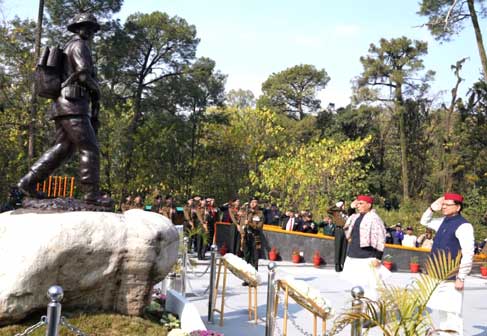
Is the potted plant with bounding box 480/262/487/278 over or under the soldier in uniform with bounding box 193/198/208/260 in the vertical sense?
under

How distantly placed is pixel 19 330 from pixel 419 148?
112ft

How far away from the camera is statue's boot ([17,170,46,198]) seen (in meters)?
6.27

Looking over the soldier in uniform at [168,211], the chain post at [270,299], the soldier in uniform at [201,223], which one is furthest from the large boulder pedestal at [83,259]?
Answer: the soldier in uniform at [168,211]

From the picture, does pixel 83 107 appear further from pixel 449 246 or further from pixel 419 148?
pixel 419 148

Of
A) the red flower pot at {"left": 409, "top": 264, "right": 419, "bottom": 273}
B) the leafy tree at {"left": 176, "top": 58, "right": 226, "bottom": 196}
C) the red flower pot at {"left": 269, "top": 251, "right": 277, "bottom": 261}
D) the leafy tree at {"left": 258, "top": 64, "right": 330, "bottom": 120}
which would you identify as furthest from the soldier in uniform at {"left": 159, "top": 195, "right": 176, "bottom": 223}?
the leafy tree at {"left": 258, "top": 64, "right": 330, "bottom": 120}

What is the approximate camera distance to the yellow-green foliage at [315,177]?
25906 mm

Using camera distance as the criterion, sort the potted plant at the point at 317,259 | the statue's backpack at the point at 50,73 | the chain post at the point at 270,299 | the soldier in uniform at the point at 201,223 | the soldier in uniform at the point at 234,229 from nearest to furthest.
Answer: the chain post at the point at 270,299 → the statue's backpack at the point at 50,73 → the soldier in uniform at the point at 234,229 → the soldier in uniform at the point at 201,223 → the potted plant at the point at 317,259

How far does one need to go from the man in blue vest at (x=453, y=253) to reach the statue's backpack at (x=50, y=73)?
4689 mm

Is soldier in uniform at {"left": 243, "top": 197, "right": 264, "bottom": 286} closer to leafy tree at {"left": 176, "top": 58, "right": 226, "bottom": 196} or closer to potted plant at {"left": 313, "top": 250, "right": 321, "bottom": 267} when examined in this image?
potted plant at {"left": 313, "top": 250, "right": 321, "bottom": 267}

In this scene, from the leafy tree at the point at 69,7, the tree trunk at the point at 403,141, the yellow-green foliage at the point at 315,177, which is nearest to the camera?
the leafy tree at the point at 69,7

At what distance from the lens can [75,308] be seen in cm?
552

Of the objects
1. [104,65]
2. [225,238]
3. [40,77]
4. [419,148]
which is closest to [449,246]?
[40,77]

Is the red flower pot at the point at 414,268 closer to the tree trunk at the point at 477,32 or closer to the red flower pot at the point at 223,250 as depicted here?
the red flower pot at the point at 223,250

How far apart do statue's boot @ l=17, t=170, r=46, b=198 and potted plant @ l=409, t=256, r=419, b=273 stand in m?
12.3
